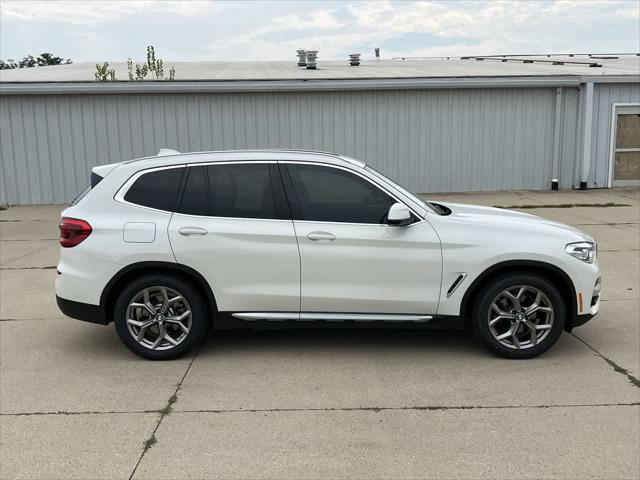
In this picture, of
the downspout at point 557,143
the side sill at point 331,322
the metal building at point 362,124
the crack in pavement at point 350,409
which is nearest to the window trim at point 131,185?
the side sill at point 331,322

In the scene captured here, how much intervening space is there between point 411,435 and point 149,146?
12548 millimetres

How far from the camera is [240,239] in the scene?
5008 mm

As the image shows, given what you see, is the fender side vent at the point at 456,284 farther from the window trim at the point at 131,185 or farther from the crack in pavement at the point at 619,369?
the window trim at the point at 131,185

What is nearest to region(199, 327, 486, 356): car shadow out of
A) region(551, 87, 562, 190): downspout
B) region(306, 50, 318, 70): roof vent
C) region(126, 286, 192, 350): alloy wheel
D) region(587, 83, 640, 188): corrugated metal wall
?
region(126, 286, 192, 350): alloy wheel

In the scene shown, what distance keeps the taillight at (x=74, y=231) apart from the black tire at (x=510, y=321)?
123 inches

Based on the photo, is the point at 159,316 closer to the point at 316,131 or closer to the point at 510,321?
the point at 510,321

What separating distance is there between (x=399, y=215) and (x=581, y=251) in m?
1.50

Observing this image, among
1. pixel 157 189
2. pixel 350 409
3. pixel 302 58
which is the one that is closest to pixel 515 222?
pixel 350 409

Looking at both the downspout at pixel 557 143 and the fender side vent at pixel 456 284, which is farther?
the downspout at pixel 557 143

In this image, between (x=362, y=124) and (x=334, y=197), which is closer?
(x=334, y=197)

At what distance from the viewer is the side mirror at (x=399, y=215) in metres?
4.89

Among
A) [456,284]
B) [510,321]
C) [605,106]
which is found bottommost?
[510,321]

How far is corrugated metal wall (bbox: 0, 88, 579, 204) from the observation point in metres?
14.8

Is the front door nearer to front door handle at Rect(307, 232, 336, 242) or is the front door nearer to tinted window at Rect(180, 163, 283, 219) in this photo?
front door handle at Rect(307, 232, 336, 242)
